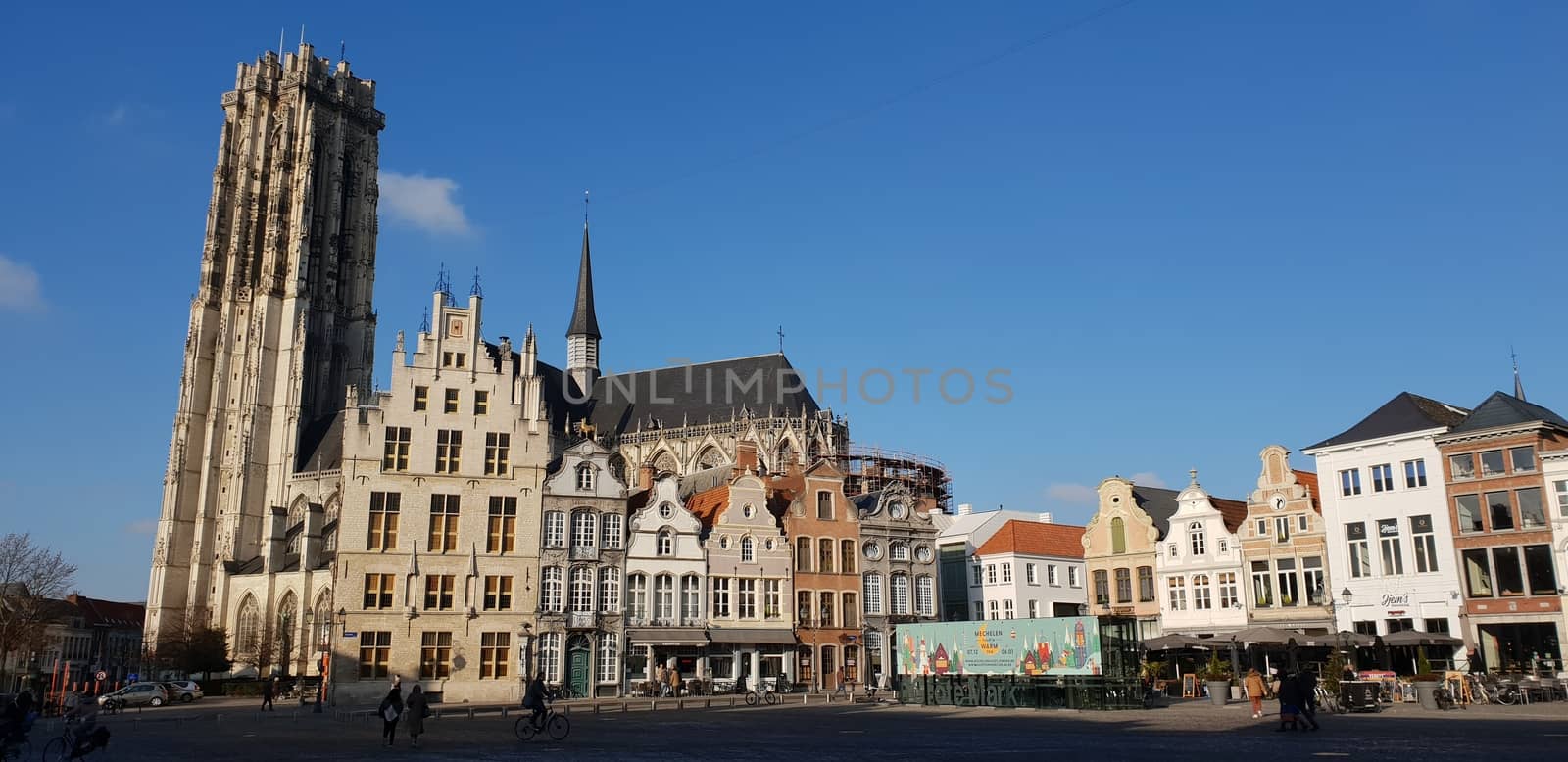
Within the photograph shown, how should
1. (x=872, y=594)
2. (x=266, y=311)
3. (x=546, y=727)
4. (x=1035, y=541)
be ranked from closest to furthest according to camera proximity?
(x=546, y=727), (x=872, y=594), (x=1035, y=541), (x=266, y=311)

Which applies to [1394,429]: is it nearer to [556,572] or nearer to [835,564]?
[835,564]

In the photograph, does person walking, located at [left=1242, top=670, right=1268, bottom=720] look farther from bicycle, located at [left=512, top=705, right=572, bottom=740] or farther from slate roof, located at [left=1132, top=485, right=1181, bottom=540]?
slate roof, located at [left=1132, top=485, right=1181, bottom=540]

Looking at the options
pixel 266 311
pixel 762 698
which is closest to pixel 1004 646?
pixel 762 698

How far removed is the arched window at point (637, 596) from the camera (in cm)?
4362

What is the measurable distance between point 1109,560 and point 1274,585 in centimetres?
737

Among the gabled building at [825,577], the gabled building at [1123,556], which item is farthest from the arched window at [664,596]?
the gabled building at [1123,556]

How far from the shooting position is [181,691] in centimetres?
4653

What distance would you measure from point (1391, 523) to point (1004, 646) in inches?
692

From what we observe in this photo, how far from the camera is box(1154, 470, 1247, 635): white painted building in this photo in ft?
149

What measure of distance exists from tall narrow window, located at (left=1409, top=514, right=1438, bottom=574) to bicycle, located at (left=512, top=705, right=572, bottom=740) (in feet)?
99.9

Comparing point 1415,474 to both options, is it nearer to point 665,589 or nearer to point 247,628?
point 665,589

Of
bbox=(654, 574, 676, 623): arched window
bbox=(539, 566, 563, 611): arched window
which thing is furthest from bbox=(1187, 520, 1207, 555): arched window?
bbox=(539, 566, 563, 611): arched window

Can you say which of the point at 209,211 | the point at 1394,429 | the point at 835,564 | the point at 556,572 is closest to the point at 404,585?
the point at 556,572

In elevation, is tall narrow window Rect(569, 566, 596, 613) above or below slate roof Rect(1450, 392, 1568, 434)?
below
